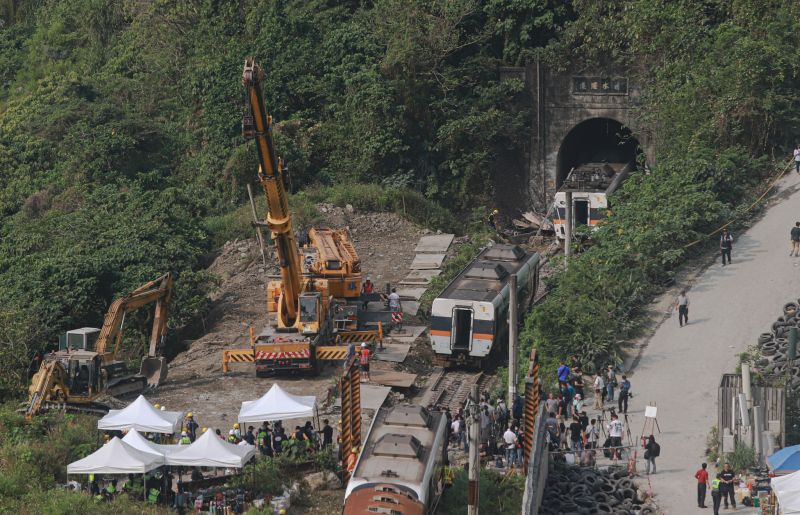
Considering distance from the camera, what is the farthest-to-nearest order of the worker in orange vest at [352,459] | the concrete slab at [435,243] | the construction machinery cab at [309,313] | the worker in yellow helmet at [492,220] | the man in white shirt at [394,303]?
the worker in yellow helmet at [492,220] → the concrete slab at [435,243] → the man in white shirt at [394,303] → the construction machinery cab at [309,313] → the worker in orange vest at [352,459]

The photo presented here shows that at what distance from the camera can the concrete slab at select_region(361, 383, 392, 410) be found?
36406mm

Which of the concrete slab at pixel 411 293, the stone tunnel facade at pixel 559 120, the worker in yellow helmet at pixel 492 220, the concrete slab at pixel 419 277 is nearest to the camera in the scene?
the concrete slab at pixel 411 293

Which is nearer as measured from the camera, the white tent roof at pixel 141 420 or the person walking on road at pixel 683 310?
the white tent roof at pixel 141 420

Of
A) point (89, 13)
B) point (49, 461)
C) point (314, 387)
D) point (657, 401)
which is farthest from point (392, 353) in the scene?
point (89, 13)

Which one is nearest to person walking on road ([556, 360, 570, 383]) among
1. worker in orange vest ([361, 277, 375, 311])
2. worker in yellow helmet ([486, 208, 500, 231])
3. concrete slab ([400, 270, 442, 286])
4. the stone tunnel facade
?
worker in orange vest ([361, 277, 375, 311])

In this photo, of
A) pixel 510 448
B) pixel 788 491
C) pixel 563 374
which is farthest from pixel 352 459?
pixel 788 491

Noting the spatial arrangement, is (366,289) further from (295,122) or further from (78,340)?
(295,122)

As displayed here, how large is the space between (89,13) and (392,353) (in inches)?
1525

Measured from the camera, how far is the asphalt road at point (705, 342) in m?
32.7

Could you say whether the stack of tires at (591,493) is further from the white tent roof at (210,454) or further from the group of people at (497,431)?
the white tent roof at (210,454)

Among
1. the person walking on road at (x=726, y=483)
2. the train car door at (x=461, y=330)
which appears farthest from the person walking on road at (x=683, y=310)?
the person walking on road at (x=726, y=483)

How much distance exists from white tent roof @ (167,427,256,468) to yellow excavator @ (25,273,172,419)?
638 centimetres

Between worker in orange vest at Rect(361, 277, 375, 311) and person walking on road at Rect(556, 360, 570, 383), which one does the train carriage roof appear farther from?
person walking on road at Rect(556, 360, 570, 383)

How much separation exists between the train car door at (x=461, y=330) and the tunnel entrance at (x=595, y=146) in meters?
21.7
